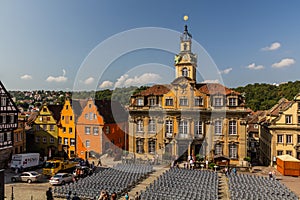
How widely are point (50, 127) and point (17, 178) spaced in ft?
60.7

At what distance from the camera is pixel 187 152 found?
4131 cm

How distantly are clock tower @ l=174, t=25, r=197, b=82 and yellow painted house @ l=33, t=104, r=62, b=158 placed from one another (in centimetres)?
2289

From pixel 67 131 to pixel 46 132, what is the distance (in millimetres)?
4297

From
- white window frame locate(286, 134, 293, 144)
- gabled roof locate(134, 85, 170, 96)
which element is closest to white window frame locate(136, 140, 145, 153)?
gabled roof locate(134, 85, 170, 96)

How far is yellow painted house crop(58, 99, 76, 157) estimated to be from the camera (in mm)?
45562

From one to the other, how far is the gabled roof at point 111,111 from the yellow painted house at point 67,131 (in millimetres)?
4779

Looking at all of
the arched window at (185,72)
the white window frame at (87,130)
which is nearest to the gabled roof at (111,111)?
the white window frame at (87,130)

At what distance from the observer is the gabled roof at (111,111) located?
151ft

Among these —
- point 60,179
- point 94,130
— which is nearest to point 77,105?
point 94,130

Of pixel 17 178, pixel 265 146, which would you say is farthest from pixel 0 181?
pixel 265 146

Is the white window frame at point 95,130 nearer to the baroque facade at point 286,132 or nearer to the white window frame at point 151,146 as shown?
the white window frame at point 151,146

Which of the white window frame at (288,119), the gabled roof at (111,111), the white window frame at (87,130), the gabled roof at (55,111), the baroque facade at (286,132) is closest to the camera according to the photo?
the baroque facade at (286,132)

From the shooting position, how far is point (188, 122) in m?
41.8

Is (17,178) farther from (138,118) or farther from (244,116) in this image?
(244,116)
